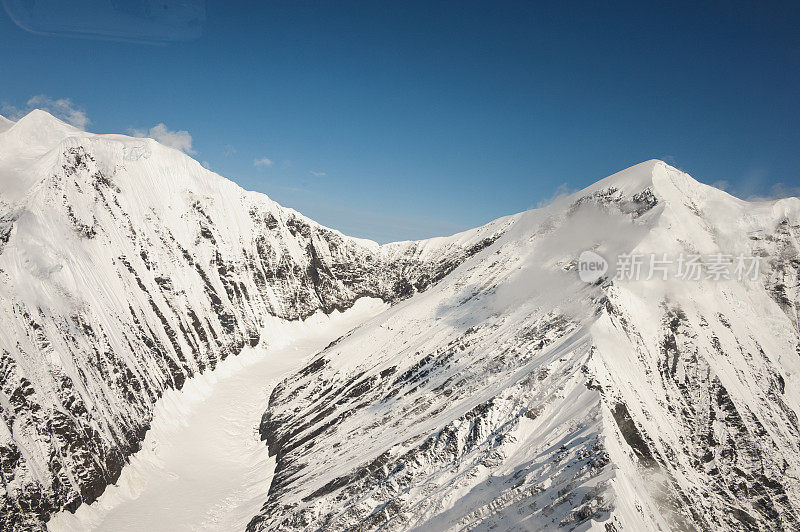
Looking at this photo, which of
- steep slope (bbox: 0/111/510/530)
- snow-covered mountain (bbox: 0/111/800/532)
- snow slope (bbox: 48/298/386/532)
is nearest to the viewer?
snow-covered mountain (bbox: 0/111/800/532)

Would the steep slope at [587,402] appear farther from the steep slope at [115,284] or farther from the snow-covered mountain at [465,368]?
the steep slope at [115,284]

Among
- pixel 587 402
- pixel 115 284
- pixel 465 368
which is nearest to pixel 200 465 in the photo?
pixel 115 284

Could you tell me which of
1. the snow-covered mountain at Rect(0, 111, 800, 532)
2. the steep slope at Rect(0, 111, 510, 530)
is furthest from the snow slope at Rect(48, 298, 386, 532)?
the steep slope at Rect(0, 111, 510, 530)

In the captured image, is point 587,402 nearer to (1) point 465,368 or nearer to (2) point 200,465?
(1) point 465,368

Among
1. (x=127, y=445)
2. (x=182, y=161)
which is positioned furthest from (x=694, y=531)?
(x=182, y=161)

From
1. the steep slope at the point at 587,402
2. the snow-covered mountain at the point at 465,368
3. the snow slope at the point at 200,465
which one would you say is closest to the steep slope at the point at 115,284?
the snow-covered mountain at the point at 465,368

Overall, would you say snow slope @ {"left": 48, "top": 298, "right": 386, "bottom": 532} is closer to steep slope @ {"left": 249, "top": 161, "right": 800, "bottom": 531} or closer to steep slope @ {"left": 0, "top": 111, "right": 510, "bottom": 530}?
steep slope @ {"left": 0, "top": 111, "right": 510, "bottom": 530}

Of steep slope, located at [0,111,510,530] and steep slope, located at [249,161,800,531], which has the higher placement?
steep slope, located at [0,111,510,530]
